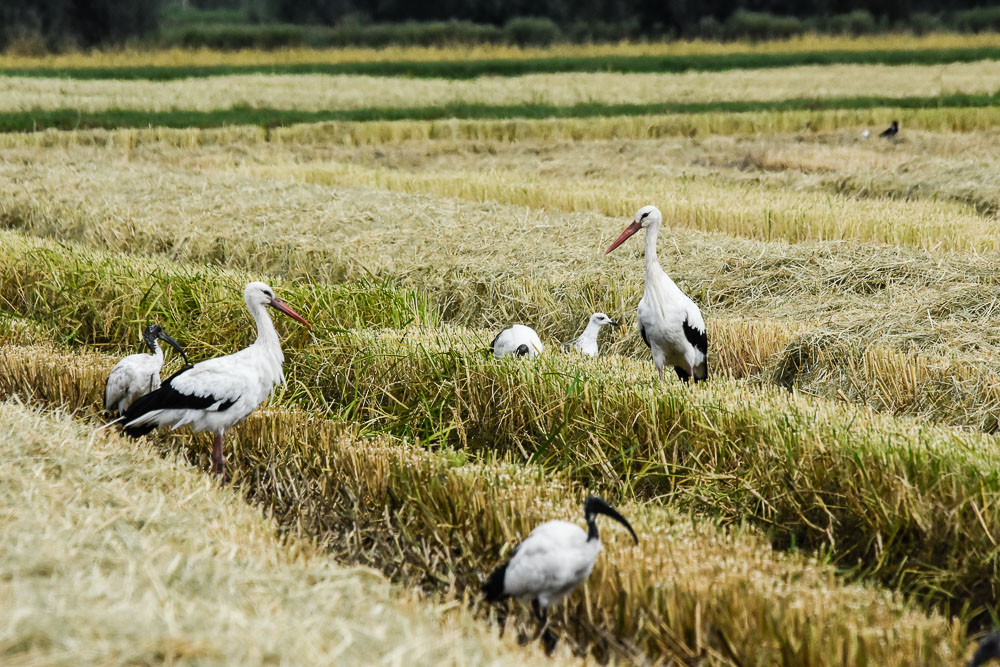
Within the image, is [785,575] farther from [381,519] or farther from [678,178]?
[678,178]

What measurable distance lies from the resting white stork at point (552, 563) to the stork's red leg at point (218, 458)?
93.3 inches

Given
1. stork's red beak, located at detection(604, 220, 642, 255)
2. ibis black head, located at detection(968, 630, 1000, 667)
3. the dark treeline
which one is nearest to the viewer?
Answer: ibis black head, located at detection(968, 630, 1000, 667)

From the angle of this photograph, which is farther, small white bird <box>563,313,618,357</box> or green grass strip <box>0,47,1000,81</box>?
green grass strip <box>0,47,1000,81</box>

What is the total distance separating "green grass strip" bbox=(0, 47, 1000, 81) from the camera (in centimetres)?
3931

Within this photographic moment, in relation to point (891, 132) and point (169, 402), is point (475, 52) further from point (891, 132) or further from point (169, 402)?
point (169, 402)

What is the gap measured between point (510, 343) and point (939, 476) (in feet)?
10.8

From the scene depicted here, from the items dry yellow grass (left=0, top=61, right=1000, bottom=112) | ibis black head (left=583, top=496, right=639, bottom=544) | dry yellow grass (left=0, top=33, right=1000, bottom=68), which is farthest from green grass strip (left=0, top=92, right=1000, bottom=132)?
ibis black head (left=583, top=496, right=639, bottom=544)

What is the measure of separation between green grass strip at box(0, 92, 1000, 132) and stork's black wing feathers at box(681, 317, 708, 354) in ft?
61.0

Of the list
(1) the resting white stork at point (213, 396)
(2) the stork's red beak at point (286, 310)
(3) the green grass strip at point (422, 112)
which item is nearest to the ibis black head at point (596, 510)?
(1) the resting white stork at point (213, 396)

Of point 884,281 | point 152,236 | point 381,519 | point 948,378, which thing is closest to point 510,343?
point 381,519

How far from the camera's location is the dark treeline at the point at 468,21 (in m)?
48.9

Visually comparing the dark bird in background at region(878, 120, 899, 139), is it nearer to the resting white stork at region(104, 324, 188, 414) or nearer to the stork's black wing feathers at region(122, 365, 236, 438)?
the resting white stork at region(104, 324, 188, 414)

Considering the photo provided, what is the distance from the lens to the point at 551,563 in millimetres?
4109

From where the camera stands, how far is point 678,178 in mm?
17484
